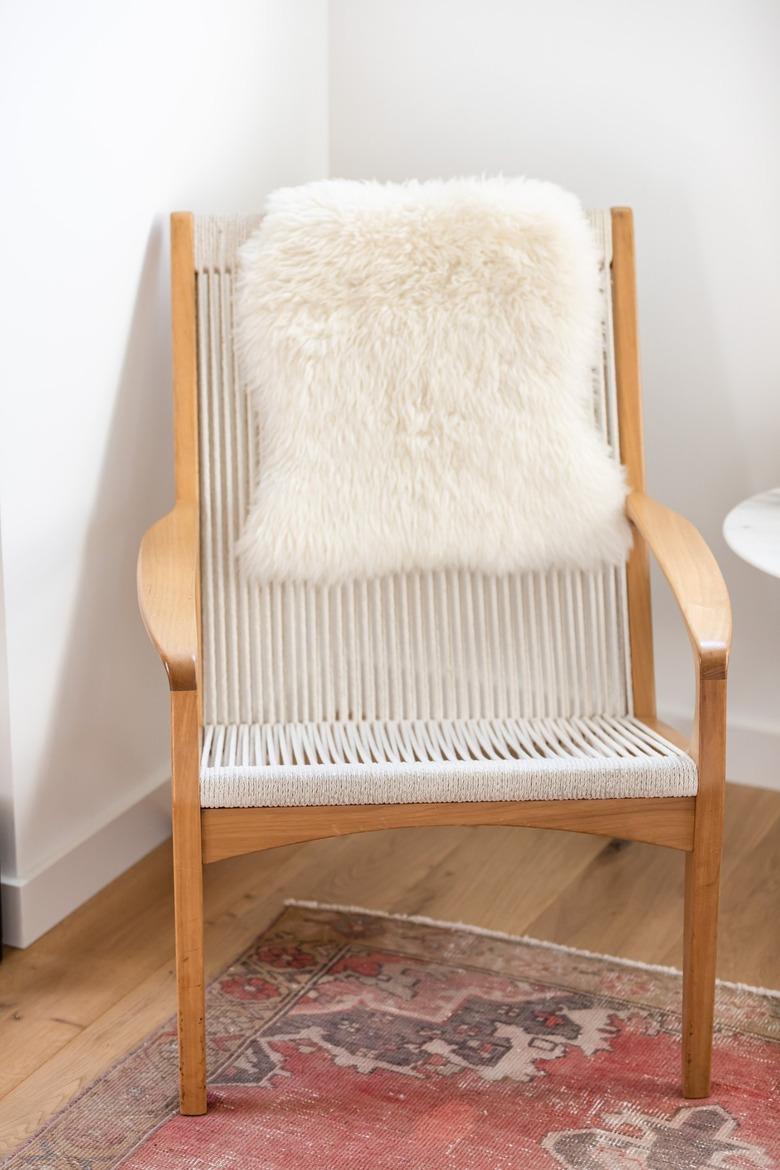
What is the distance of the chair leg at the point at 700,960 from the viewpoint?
134 centimetres

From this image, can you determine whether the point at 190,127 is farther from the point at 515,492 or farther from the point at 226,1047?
the point at 226,1047

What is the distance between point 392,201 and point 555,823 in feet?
2.73

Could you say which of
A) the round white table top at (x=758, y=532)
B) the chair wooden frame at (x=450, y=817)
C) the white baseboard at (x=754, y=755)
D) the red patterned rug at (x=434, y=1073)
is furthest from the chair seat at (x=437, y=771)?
the white baseboard at (x=754, y=755)

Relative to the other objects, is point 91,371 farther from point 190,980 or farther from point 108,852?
point 190,980

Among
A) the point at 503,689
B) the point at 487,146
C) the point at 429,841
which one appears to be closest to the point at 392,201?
the point at 487,146

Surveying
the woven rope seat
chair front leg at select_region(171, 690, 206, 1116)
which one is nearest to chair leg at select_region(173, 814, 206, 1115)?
chair front leg at select_region(171, 690, 206, 1116)

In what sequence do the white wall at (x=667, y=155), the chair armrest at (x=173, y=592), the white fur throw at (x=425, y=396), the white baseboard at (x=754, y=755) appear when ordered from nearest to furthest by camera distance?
1. the chair armrest at (x=173, y=592)
2. the white fur throw at (x=425, y=396)
3. the white wall at (x=667, y=155)
4. the white baseboard at (x=754, y=755)

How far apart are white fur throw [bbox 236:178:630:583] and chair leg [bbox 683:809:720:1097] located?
1.51 feet

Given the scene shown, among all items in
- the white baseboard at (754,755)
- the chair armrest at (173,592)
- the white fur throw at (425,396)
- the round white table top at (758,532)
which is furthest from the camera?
the white baseboard at (754,755)

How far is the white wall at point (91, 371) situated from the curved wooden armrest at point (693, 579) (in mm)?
725

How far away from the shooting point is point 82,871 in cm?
178

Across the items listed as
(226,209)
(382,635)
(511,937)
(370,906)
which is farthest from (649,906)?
(226,209)

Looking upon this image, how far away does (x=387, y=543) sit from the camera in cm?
162

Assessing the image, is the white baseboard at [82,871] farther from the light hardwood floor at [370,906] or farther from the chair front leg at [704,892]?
the chair front leg at [704,892]
